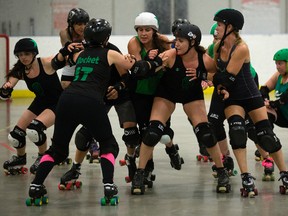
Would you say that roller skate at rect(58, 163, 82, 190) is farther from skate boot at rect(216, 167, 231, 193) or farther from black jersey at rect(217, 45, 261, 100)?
black jersey at rect(217, 45, 261, 100)

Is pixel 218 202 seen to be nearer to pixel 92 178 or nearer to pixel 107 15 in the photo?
pixel 92 178

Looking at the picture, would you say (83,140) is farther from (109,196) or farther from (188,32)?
(188,32)

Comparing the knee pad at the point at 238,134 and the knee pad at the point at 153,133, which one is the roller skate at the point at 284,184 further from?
the knee pad at the point at 153,133

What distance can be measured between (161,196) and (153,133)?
52cm

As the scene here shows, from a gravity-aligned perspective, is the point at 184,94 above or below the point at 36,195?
above

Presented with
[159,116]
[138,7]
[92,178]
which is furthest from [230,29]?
[138,7]

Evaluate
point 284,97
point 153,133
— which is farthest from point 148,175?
point 284,97

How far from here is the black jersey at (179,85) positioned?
695cm

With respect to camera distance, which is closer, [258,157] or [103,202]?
[103,202]

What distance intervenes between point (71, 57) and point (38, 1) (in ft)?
38.2

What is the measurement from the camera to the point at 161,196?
6.80m

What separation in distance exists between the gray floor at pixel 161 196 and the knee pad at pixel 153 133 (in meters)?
0.44

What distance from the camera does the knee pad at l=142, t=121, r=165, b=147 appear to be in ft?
22.4

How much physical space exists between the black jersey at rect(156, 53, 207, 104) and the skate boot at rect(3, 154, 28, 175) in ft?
5.68
